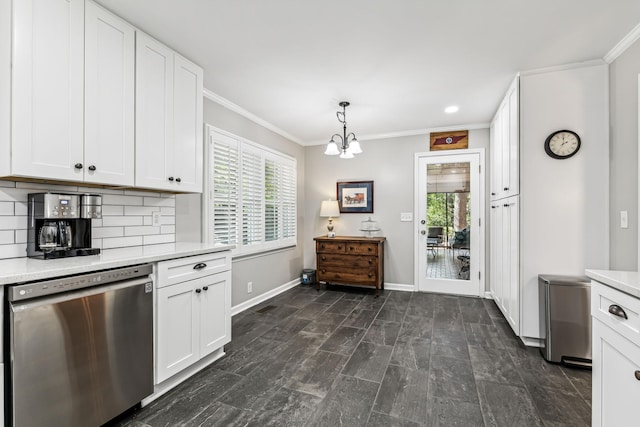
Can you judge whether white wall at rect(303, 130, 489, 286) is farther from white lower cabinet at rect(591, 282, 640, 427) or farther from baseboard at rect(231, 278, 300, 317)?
white lower cabinet at rect(591, 282, 640, 427)

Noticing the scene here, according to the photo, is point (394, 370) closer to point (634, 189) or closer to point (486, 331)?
point (486, 331)

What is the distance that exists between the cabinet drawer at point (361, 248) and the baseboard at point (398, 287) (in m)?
0.72

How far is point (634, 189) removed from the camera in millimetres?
2098

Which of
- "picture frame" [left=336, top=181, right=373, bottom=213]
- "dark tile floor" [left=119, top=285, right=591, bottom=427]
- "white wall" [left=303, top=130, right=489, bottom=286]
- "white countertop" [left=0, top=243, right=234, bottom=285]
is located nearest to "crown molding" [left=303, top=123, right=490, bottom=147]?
"white wall" [left=303, top=130, right=489, bottom=286]

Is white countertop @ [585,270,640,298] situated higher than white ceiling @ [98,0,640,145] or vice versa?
white ceiling @ [98,0,640,145]

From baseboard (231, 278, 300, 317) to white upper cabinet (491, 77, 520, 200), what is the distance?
314 centimetres

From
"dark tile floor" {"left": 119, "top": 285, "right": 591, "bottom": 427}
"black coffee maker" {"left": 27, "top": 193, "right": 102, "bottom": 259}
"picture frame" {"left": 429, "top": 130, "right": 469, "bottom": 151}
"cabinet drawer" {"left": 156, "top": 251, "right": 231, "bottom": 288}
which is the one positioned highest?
"picture frame" {"left": 429, "top": 130, "right": 469, "bottom": 151}

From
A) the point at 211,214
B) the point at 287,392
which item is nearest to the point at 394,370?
the point at 287,392

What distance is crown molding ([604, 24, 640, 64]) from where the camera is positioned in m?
2.02

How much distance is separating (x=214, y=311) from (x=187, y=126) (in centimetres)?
151

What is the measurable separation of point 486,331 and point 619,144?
1970 millimetres

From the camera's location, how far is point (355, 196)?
4.82m

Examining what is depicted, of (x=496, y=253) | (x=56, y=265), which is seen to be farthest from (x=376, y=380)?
(x=496, y=253)

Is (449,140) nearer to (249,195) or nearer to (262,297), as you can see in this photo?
(249,195)
